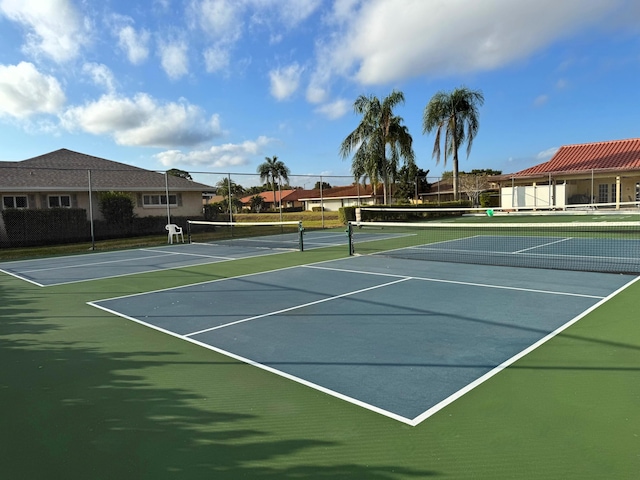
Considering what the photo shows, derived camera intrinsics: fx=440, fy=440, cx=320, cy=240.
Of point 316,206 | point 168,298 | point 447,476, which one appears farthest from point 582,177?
point 447,476

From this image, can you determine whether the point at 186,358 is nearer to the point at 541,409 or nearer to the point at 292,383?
the point at 292,383

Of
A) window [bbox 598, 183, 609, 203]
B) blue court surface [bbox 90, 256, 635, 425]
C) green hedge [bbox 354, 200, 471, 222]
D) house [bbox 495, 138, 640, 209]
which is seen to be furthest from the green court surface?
window [bbox 598, 183, 609, 203]

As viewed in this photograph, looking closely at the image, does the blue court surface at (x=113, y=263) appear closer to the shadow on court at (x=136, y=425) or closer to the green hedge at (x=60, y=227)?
the green hedge at (x=60, y=227)

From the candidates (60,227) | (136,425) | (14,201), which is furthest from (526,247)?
(14,201)

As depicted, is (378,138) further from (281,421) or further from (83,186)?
(281,421)

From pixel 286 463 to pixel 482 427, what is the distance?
1465 mm

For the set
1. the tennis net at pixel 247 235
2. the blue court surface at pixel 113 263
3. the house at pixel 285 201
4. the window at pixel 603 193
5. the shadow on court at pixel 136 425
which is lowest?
the shadow on court at pixel 136 425

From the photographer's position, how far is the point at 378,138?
1271 inches

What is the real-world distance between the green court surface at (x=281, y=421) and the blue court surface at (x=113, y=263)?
6391 millimetres

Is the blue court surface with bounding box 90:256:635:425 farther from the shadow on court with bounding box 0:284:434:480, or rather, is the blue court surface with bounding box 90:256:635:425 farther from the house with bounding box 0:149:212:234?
the house with bounding box 0:149:212:234

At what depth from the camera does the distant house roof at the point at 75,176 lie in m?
22.5

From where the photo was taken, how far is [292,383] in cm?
414

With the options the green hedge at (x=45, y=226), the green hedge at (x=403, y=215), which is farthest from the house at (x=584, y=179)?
the green hedge at (x=45, y=226)

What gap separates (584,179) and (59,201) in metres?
37.3
